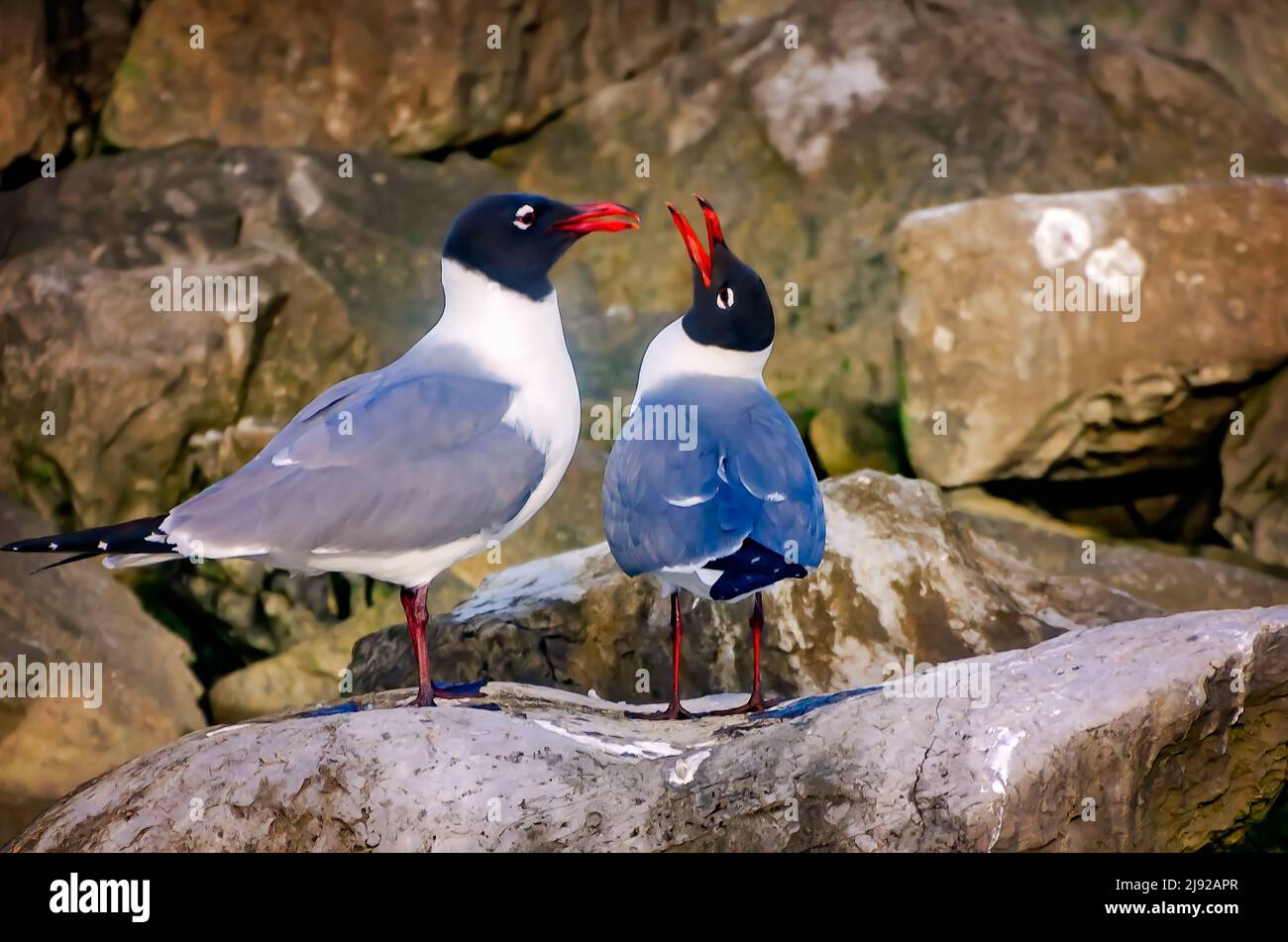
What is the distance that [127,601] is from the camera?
784cm

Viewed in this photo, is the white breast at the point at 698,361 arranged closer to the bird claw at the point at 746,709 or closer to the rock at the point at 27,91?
the bird claw at the point at 746,709

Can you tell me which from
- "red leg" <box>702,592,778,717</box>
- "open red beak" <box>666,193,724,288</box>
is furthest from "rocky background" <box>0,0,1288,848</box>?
"open red beak" <box>666,193,724,288</box>

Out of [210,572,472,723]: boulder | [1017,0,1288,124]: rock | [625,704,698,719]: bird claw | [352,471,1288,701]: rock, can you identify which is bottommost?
[210,572,472,723]: boulder

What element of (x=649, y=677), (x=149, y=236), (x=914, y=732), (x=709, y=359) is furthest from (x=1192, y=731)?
(x=149, y=236)

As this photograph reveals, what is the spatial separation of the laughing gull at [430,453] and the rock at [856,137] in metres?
4.55

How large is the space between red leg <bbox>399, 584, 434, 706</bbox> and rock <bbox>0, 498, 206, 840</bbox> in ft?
9.08

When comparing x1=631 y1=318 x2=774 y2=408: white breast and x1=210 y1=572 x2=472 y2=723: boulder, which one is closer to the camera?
x1=631 y1=318 x2=774 y2=408: white breast

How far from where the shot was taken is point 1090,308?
303 inches

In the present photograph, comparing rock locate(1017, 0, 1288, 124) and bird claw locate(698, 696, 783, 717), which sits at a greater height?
rock locate(1017, 0, 1288, 124)

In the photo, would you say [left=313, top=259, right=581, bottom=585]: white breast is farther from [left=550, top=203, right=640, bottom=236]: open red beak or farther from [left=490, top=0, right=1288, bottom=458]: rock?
[left=490, top=0, right=1288, bottom=458]: rock

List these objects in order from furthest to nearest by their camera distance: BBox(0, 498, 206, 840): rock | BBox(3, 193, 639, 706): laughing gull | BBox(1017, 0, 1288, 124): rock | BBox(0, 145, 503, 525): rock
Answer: BBox(1017, 0, 1288, 124): rock
BBox(0, 145, 503, 525): rock
BBox(0, 498, 206, 840): rock
BBox(3, 193, 639, 706): laughing gull

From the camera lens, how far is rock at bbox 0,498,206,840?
6984 mm

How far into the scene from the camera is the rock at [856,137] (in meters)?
9.32

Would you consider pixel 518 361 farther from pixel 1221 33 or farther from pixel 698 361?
pixel 1221 33
